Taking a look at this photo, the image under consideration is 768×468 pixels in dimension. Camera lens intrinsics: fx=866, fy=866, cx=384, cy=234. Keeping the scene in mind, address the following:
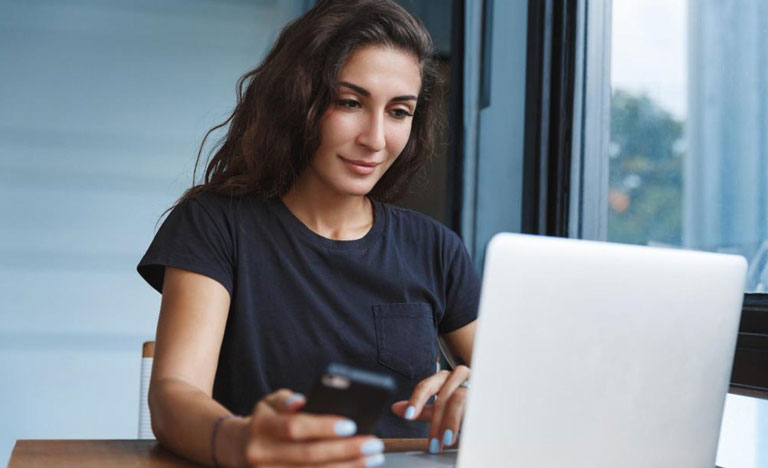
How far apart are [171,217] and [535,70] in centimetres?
131

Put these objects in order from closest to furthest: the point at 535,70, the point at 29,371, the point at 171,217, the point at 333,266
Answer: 1. the point at 171,217
2. the point at 333,266
3. the point at 535,70
4. the point at 29,371

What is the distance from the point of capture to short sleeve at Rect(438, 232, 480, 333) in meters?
1.53

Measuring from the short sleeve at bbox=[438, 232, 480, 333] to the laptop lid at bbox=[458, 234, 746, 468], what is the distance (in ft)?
2.29

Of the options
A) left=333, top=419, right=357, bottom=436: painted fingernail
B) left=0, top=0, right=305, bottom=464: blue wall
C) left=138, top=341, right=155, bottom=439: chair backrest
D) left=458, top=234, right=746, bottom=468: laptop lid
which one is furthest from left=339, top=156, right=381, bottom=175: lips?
left=0, top=0, right=305, bottom=464: blue wall

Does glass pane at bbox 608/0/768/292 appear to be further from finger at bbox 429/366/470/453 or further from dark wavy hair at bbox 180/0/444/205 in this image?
finger at bbox 429/366/470/453

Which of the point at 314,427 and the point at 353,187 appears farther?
the point at 353,187

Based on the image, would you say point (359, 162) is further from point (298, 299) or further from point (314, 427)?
point (314, 427)

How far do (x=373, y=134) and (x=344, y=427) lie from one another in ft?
2.37

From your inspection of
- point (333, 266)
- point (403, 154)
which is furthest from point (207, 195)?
point (403, 154)

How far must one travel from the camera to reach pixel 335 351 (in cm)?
138

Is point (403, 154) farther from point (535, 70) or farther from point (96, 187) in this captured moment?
point (96, 187)

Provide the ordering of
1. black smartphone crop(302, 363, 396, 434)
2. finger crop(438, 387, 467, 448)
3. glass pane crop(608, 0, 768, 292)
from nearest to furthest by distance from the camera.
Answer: black smartphone crop(302, 363, 396, 434), finger crop(438, 387, 467, 448), glass pane crop(608, 0, 768, 292)

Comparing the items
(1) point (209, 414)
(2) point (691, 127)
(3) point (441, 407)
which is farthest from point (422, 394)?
(2) point (691, 127)

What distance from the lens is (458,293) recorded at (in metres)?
1.54
